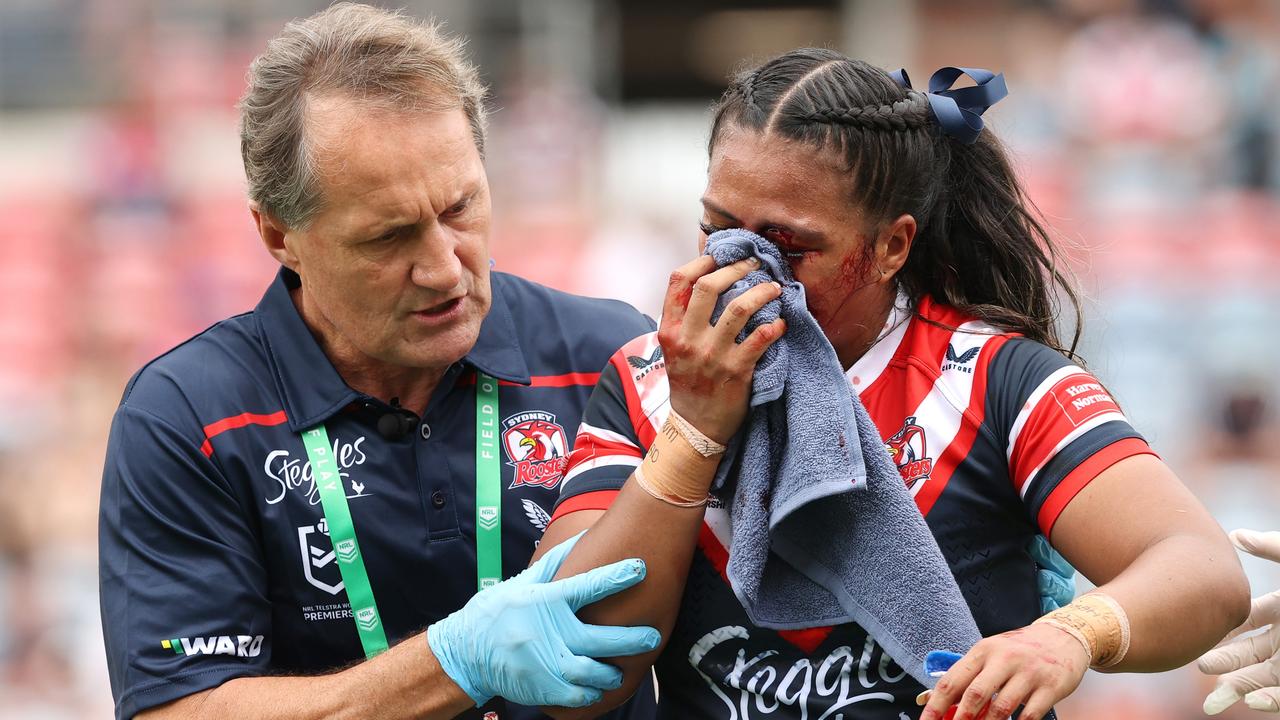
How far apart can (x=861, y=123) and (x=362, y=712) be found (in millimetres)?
1222

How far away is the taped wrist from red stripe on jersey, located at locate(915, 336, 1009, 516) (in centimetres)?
30

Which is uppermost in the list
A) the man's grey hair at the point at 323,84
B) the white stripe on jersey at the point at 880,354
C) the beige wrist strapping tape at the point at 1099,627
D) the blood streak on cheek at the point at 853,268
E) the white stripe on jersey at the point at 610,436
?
the man's grey hair at the point at 323,84

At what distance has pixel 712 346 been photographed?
2.01 meters

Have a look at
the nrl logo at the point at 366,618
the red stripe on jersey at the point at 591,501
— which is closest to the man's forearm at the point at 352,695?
the nrl logo at the point at 366,618

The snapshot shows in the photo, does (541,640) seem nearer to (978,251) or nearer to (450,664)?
(450,664)

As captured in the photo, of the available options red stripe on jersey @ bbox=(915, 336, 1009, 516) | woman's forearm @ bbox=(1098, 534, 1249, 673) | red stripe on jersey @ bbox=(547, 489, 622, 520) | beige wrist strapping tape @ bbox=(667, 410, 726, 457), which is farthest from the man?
woman's forearm @ bbox=(1098, 534, 1249, 673)

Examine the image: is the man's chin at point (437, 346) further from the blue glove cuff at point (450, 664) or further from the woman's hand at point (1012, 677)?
the woman's hand at point (1012, 677)

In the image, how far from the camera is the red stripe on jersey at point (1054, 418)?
1.96 metres

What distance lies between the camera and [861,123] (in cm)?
208

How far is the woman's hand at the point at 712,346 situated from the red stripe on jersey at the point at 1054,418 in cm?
37

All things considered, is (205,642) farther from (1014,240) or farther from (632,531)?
(1014,240)

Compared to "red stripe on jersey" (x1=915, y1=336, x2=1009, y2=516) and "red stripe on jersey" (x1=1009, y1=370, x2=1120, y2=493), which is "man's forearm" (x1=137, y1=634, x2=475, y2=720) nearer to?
"red stripe on jersey" (x1=915, y1=336, x2=1009, y2=516)

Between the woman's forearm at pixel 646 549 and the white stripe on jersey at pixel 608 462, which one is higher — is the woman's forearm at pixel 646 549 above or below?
below

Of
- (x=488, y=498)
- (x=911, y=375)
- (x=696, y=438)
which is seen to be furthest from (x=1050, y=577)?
(x=488, y=498)
